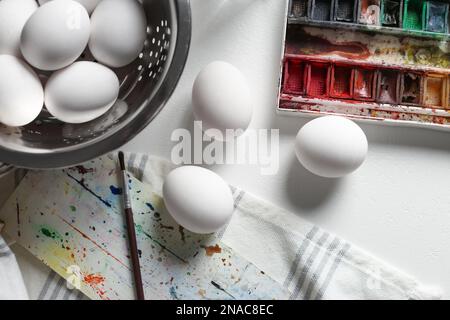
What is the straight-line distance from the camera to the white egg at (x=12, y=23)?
2.41ft

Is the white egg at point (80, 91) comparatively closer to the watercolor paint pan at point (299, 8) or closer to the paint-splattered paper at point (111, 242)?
the paint-splattered paper at point (111, 242)

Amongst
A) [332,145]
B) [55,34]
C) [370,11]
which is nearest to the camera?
[55,34]

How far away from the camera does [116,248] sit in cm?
87

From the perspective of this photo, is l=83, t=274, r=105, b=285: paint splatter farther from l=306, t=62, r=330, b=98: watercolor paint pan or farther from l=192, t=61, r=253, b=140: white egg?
l=306, t=62, r=330, b=98: watercolor paint pan

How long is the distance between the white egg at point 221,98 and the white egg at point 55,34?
169 millimetres

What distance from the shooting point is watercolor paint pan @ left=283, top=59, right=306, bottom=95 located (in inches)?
35.0

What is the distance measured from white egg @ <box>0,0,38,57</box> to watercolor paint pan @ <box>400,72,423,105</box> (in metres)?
0.53

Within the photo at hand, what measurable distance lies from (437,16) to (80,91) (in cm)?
53

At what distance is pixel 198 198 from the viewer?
786 millimetres

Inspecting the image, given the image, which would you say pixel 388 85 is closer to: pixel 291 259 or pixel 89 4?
pixel 291 259

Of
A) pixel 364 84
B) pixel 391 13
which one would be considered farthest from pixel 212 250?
pixel 391 13

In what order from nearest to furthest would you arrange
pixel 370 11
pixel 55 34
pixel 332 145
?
pixel 55 34 < pixel 332 145 < pixel 370 11

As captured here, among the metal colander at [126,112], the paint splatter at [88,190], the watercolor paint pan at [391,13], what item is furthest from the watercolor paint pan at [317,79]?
the paint splatter at [88,190]

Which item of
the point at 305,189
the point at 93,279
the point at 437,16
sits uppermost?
the point at 437,16
